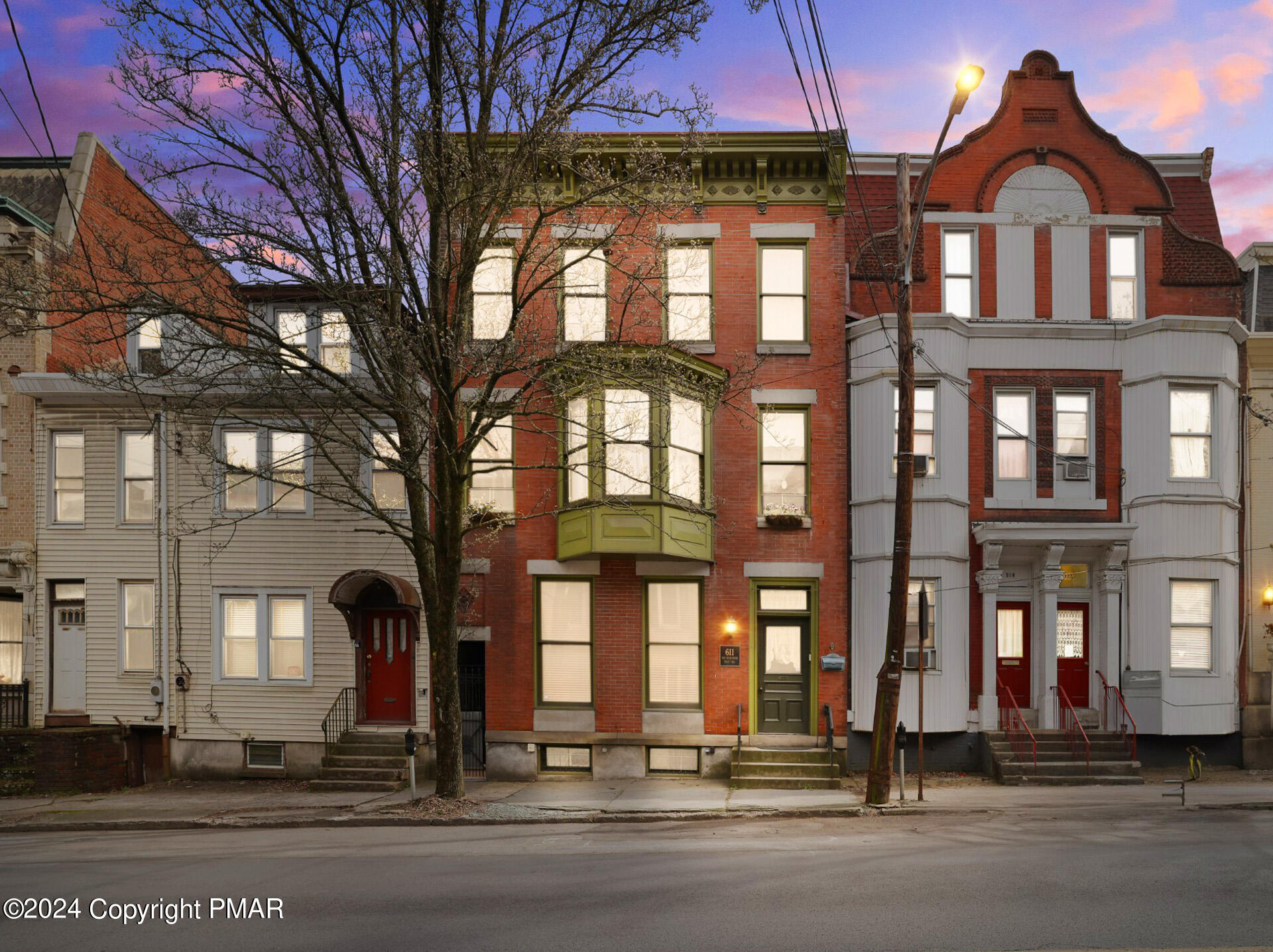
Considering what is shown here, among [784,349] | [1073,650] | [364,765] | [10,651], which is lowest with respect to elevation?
[364,765]

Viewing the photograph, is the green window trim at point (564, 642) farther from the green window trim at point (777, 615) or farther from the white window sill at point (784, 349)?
the white window sill at point (784, 349)

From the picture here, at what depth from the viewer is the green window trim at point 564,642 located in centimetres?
2020

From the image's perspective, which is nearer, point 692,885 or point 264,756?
point 692,885

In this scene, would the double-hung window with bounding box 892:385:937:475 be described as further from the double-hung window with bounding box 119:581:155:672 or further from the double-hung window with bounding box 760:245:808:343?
the double-hung window with bounding box 119:581:155:672

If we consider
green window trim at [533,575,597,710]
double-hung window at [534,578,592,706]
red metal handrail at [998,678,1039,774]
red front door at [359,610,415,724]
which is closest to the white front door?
red front door at [359,610,415,724]

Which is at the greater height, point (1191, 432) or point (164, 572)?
point (1191, 432)

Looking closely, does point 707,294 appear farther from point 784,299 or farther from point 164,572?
point 164,572

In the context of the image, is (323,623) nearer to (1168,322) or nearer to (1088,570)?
(1088,570)

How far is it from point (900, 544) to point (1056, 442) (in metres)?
6.45

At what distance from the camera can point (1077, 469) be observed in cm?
2050

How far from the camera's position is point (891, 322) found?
2000 centimetres

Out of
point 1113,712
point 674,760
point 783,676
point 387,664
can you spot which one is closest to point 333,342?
point 387,664

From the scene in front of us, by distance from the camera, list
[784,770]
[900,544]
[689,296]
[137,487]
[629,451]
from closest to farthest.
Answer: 1. [900,544]
2. [784,770]
3. [629,451]
4. [689,296]
5. [137,487]

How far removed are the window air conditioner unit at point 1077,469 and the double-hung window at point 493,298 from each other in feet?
36.5
